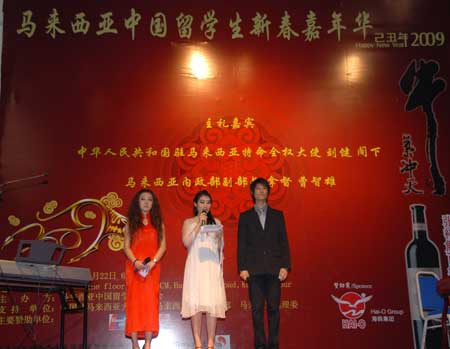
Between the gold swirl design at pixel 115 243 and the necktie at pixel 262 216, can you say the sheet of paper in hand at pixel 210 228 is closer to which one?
the necktie at pixel 262 216

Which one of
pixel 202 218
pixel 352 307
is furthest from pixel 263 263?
pixel 352 307

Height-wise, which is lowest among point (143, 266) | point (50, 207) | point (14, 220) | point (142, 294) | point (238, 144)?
point (142, 294)

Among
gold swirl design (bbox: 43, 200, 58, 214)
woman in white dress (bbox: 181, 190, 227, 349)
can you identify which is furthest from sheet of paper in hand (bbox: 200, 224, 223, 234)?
gold swirl design (bbox: 43, 200, 58, 214)

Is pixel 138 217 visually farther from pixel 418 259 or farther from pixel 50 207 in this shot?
pixel 418 259

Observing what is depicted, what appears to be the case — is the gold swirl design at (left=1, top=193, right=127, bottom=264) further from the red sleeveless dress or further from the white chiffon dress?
the white chiffon dress

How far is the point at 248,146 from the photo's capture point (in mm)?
5434

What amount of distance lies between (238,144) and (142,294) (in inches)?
69.5

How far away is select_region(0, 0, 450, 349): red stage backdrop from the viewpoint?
514 cm

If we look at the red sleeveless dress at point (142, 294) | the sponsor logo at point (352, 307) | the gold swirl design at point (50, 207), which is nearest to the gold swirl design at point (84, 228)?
the gold swirl design at point (50, 207)

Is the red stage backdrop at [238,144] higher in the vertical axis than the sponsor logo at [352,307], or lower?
higher

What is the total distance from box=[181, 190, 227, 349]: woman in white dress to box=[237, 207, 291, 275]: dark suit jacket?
0.71 ft

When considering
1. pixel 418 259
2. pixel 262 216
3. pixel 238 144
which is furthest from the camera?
pixel 238 144

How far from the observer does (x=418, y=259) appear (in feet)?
17.4

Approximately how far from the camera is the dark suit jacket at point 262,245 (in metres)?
4.36
